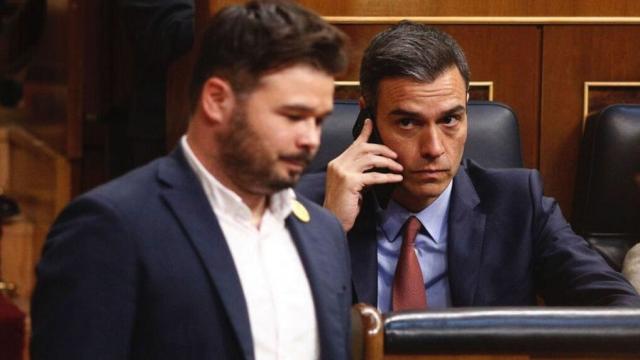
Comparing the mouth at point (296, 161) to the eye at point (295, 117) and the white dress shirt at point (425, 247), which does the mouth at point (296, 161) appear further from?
the white dress shirt at point (425, 247)

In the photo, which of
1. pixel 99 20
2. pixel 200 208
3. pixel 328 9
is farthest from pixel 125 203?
pixel 99 20

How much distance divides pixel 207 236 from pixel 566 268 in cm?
91

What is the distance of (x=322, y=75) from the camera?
1.23 m

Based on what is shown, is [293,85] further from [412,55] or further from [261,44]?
[412,55]

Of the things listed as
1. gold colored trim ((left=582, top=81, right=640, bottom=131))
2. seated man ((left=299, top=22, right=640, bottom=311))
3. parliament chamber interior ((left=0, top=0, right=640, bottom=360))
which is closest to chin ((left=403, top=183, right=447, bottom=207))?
seated man ((left=299, top=22, right=640, bottom=311))

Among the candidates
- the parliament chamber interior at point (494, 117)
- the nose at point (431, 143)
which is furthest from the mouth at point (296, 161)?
the nose at point (431, 143)

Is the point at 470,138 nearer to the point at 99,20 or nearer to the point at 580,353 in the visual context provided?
the point at 580,353

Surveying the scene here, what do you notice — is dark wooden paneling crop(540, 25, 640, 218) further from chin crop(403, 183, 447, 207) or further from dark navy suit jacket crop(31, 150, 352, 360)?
dark navy suit jacket crop(31, 150, 352, 360)

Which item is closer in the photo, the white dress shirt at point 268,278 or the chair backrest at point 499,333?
the white dress shirt at point 268,278

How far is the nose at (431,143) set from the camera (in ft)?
6.39

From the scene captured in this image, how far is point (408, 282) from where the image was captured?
1.96 m

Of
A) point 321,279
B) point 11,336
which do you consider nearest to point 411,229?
point 321,279

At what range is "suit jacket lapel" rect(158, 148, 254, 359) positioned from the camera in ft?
4.02

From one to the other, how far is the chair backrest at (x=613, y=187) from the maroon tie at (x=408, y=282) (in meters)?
0.58
